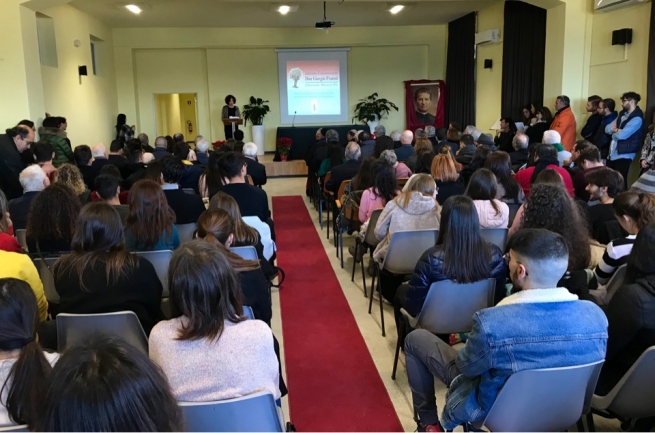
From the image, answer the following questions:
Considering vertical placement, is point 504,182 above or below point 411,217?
above

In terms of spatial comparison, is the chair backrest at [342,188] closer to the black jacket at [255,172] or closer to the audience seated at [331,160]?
the black jacket at [255,172]

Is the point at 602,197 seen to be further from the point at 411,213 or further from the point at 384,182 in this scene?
the point at 384,182

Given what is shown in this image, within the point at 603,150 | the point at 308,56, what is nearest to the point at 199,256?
the point at 603,150

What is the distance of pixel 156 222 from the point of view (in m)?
3.21

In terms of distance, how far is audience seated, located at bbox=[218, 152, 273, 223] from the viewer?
4.11 meters

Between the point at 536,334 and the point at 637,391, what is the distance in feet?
1.85

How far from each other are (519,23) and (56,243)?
31.1ft

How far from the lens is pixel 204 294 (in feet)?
5.49

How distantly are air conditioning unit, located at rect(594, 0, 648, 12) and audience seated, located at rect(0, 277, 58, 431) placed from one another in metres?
8.18

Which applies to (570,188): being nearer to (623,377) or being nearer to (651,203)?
(651,203)

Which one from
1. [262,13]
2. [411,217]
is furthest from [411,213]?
[262,13]

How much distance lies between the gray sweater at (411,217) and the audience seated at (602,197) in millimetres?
1008

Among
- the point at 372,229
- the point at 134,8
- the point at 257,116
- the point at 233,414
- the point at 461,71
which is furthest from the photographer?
the point at 257,116

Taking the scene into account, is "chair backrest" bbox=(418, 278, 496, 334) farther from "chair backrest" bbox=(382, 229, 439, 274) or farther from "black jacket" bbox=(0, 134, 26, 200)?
"black jacket" bbox=(0, 134, 26, 200)
